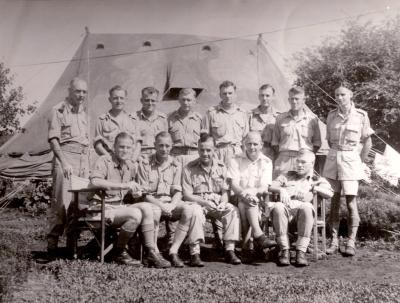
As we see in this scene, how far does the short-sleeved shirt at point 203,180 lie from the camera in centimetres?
529

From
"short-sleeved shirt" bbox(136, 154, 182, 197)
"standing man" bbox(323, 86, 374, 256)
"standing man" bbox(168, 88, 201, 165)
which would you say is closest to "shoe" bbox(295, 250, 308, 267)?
"standing man" bbox(323, 86, 374, 256)

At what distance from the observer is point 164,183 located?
205 inches

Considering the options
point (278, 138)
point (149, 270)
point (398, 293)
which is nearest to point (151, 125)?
point (278, 138)

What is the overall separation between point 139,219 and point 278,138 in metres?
2.02

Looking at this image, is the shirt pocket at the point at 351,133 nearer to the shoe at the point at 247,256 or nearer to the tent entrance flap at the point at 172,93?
the shoe at the point at 247,256

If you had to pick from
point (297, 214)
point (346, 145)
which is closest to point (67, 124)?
point (297, 214)

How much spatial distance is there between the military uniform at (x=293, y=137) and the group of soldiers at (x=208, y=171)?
11 mm

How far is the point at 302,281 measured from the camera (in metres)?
4.15

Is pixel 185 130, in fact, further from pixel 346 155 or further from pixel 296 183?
pixel 346 155

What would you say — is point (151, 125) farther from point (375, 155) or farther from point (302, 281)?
point (375, 155)

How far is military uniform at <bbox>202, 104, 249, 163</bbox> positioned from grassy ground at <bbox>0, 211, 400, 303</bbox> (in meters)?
1.49

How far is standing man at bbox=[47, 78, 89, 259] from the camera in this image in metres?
5.36

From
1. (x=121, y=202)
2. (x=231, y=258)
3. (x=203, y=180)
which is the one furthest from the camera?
(x=203, y=180)

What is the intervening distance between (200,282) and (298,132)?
2319 mm
